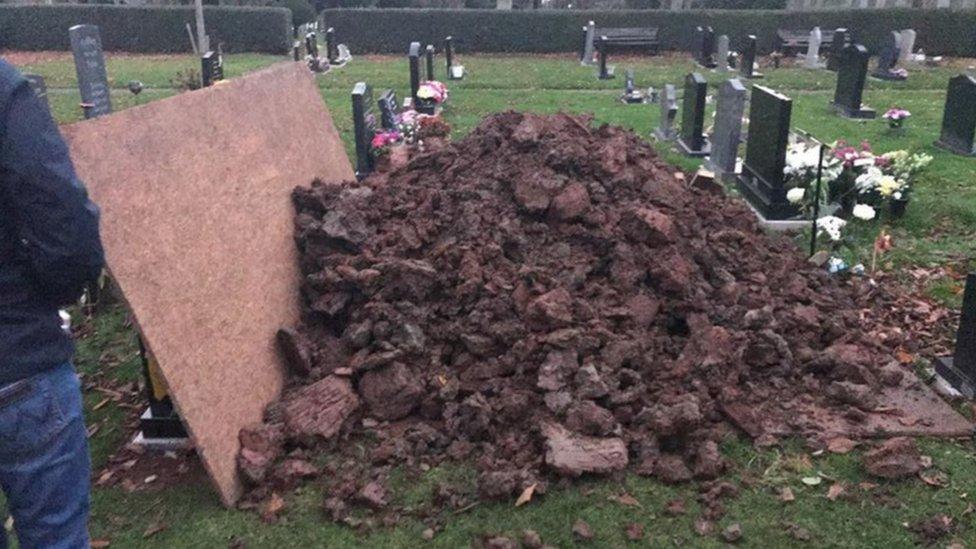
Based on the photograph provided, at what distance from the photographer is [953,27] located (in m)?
26.5

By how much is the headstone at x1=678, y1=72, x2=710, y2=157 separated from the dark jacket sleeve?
34.4 feet

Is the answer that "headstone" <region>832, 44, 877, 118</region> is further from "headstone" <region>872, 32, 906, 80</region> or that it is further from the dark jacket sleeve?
the dark jacket sleeve

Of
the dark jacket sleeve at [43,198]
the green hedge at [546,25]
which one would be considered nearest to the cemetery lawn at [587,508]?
the dark jacket sleeve at [43,198]

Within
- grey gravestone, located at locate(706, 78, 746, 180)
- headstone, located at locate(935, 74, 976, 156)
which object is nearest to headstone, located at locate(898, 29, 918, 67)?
headstone, located at locate(935, 74, 976, 156)

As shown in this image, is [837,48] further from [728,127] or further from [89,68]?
[89,68]

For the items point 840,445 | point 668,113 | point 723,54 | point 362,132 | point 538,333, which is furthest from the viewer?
point 723,54

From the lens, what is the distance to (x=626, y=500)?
418 centimetres

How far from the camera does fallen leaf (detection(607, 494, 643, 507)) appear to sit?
4160mm

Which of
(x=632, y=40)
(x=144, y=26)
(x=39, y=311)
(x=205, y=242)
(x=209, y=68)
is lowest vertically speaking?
(x=632, y=40)

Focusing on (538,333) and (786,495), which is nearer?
(786,495)

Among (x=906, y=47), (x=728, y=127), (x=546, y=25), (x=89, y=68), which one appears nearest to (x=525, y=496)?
(x=728, y=127)

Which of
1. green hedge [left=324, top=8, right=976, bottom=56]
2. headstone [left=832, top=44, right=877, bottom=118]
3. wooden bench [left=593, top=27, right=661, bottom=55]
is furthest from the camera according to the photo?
green hedge [left=324, top=8, right=976, bottom=56]

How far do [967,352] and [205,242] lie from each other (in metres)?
4.75

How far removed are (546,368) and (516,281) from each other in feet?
2.49
